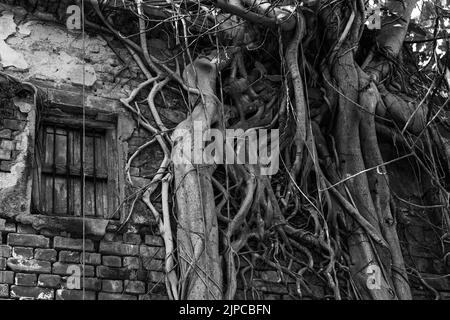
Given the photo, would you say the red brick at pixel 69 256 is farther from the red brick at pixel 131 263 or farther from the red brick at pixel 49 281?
the red brick at pixel 131 263

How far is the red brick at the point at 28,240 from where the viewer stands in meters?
7.18

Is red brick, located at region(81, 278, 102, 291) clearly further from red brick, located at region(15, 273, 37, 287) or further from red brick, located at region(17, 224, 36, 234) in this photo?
red brick, located at region(17, 224, 36, 234)

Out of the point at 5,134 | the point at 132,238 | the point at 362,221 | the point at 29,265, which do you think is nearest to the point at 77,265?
the point at 29,265

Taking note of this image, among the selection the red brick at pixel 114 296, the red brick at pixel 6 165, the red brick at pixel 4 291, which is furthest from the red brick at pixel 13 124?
the red brick at pixel 114 296

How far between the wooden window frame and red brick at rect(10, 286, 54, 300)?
0.66 metres

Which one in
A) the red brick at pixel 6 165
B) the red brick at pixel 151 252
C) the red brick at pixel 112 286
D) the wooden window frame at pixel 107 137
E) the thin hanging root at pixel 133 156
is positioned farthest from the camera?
the thin hanging root at pixel 133 156

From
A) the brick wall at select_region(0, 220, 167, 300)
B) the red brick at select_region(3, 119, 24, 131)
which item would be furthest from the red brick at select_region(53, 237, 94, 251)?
the red brick at select_region(3, 119, 24, 131)

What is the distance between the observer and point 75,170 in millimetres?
7781

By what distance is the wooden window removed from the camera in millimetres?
7609

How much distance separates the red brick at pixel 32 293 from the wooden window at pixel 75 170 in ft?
2.07

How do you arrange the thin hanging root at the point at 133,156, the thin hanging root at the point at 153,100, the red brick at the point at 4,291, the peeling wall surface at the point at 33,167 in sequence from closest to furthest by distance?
the red brick at the point at 4,291 < the peeling wall surface at the point at 33,167 < the thin hanging root at the point at 133,156 < the thin hanging root at the point at 153,100

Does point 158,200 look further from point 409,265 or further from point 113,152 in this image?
point 409,265

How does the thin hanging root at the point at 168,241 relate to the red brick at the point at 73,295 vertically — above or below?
above
